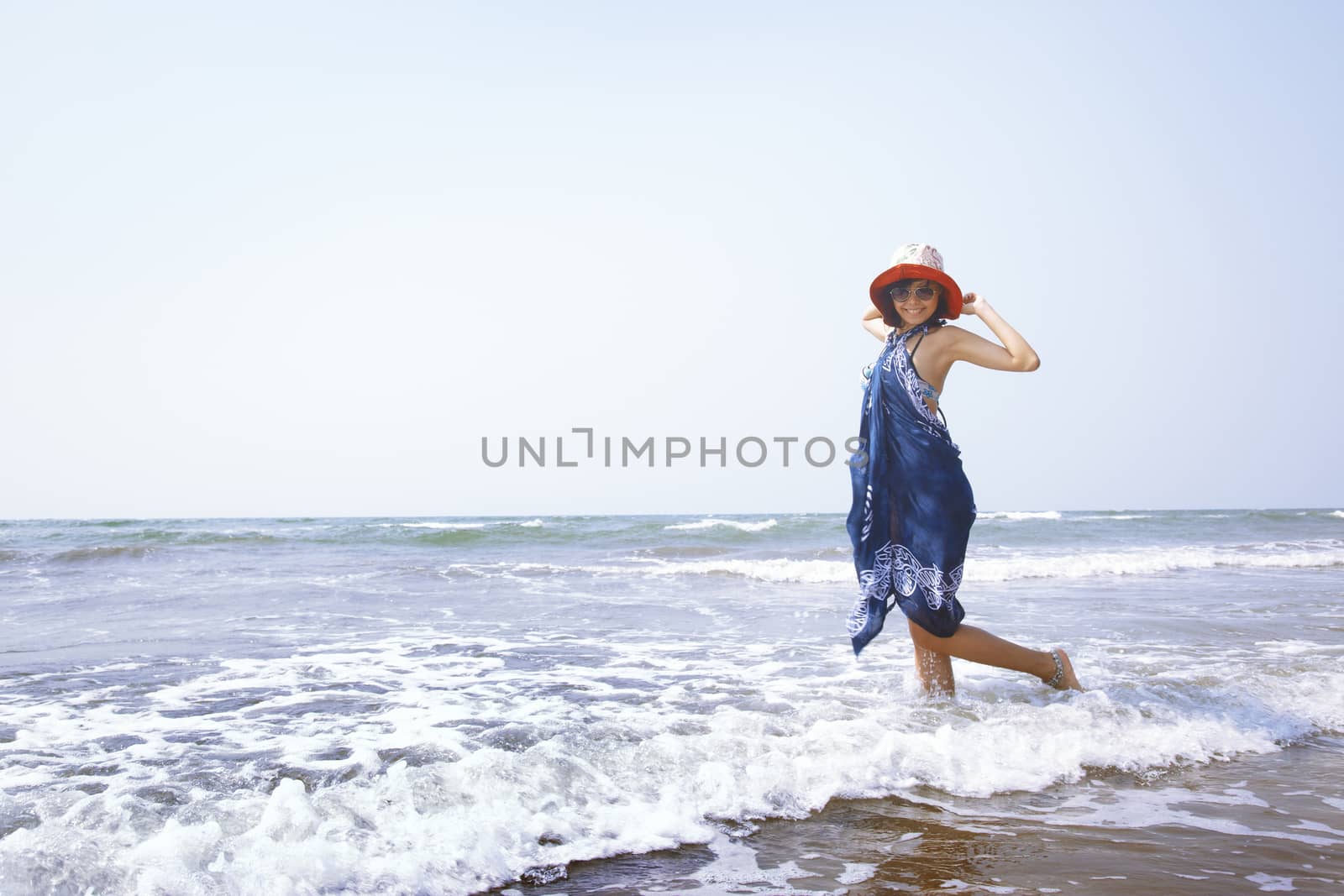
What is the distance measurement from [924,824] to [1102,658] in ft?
10.3

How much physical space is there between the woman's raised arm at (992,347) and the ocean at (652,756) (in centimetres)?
141

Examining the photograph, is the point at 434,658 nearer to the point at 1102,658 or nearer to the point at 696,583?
the point at 1102,658

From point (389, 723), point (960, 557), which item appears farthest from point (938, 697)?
point (389, 723)

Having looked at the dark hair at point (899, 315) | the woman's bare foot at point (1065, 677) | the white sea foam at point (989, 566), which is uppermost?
the dark hair at point (899, 315)

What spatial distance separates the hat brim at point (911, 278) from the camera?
11.1ft

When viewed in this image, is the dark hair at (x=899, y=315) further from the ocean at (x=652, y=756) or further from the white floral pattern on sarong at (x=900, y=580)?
the ocean at (x=652, y=756)

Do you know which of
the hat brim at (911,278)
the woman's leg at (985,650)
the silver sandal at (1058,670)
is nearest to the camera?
the hat brim at (911,278)

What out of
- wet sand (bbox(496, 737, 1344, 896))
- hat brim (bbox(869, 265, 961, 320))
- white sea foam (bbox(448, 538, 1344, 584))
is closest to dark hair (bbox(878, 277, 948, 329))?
hat brim (bbox(869, 265, 961, 320))

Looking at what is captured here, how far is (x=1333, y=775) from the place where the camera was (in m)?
3.15

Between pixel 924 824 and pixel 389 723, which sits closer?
pixel 924 824

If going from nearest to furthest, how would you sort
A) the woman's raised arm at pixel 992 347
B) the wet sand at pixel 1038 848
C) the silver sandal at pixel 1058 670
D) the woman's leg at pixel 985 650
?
the wet sand at pixel 1038 848 → the woman's raised arm at pixel 992 347 → the woman's leg at pixel 985 650 → the silver sandal at pixel 1058 670

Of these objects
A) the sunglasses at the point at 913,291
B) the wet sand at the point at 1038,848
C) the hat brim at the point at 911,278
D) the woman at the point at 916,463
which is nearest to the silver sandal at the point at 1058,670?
the woman at the point at 916,463

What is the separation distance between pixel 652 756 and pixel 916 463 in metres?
1.49

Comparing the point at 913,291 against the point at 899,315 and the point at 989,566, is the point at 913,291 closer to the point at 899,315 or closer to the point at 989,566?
the point at 899,315
